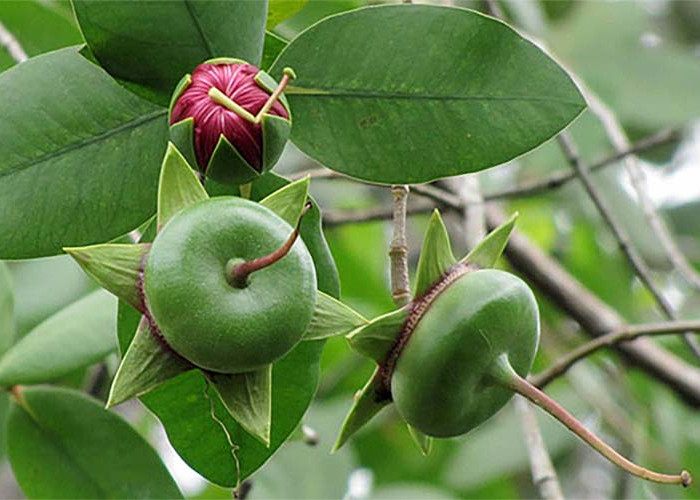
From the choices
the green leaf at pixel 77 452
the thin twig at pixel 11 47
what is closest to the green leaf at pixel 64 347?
the green leaf at pixel 77 452

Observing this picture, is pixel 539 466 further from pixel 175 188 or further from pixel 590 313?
pixel 590 313

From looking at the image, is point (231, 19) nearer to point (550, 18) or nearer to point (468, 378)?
point (468, 378)

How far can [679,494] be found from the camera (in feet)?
6.23

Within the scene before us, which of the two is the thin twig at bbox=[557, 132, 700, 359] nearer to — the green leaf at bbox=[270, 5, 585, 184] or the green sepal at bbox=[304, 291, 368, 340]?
the green leaf at bbox=[270, 5, 585, 184]

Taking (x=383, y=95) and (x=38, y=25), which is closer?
(x=383, y=95)

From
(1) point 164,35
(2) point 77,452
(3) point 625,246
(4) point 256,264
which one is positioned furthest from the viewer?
(3) point 625,246

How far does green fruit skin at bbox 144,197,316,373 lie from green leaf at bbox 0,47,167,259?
0.14 meters

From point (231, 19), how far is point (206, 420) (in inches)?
11.2

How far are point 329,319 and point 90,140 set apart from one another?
209 millimetres

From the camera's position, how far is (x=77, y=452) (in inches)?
42.5

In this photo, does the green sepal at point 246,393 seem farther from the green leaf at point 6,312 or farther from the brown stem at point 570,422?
the green leaf at point 6,312

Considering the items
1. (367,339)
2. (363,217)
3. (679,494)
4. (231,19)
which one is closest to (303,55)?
(231,19)

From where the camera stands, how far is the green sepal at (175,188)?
735 mm

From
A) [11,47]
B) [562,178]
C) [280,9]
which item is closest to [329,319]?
[280,9]
